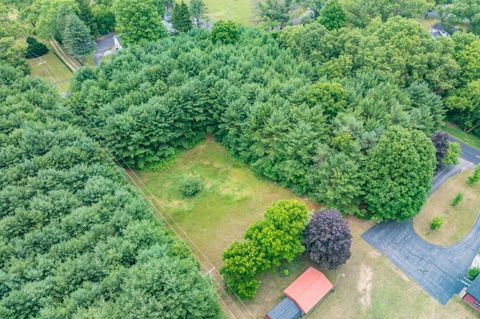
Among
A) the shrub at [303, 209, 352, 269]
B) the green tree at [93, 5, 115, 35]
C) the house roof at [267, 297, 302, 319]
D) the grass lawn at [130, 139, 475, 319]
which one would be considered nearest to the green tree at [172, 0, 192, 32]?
the green tree at [93, 5, 115, 35]

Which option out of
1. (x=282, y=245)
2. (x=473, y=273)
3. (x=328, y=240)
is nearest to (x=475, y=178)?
(x=473, y=273)

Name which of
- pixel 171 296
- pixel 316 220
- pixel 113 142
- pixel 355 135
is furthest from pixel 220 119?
pixel 171 296

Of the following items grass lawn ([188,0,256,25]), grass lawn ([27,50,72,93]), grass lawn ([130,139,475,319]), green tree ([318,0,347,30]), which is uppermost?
green tree ([318,0,347,30])

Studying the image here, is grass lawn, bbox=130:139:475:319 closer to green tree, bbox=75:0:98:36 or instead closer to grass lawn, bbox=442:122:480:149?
grass lawn, bbox=442:122:480:149

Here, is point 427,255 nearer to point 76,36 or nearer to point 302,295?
point 302,295

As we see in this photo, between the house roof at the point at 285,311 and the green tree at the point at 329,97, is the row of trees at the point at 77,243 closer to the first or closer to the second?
the house roof at the point at 285,311

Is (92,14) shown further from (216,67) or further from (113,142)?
Result: (113,142)
